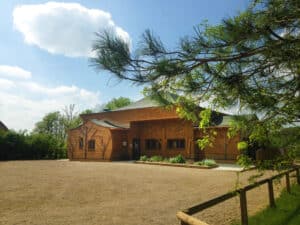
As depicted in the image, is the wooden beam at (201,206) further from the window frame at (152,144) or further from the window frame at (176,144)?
the window frame at (152,144)

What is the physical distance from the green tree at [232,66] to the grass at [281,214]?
8.39ft

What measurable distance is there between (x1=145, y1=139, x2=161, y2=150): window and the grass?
16624mm

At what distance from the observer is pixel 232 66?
3838mm

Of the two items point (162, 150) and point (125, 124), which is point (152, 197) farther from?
point (125, 124)

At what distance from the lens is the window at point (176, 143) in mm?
22584

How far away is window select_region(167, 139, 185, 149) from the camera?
74.1 feet

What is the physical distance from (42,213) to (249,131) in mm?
4901

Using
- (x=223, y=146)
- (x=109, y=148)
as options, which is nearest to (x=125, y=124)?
(x=109, y=148)

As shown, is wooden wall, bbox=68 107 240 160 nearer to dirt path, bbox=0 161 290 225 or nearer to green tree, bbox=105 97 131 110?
dirt path, bbox=0 161 290 225

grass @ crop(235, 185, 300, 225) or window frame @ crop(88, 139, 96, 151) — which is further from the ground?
window frame @ crop(88, 139, 96, 151)

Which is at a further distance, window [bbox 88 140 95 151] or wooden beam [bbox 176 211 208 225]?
window [bbox 88 140 95 151]

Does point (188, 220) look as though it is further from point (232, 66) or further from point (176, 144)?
point (176, 144)

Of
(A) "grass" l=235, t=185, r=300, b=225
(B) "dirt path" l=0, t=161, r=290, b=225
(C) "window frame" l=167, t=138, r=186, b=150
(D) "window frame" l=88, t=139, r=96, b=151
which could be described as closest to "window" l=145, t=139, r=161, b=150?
(C) "window frame" l=167, t=138, r=186, b=150

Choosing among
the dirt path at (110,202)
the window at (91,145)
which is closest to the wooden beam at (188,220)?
the dirt path at (110,202)
